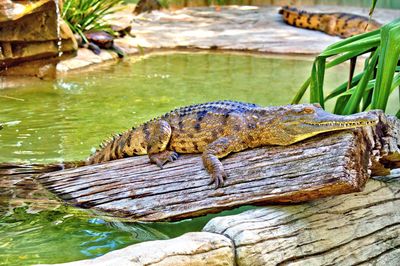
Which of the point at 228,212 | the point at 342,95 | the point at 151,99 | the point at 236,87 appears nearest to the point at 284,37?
the point at 236,87

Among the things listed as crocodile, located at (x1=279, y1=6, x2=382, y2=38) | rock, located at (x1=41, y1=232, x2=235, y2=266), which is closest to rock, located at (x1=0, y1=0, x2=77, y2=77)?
rock, located at (x1=41, y1=232, x2=235, y2=266)

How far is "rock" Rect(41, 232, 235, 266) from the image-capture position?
2137 mm

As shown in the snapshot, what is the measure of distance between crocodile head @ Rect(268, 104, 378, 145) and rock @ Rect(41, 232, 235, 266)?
2.39ft

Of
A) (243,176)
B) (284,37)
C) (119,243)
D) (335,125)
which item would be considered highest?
(335,125)

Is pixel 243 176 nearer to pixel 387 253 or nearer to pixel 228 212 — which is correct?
pixel 228 212

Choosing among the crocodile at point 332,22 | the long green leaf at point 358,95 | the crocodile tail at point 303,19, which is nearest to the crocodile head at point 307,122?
the long green leaf at point 358,95

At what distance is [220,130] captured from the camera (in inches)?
128

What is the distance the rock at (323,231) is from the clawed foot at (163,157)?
74 cm

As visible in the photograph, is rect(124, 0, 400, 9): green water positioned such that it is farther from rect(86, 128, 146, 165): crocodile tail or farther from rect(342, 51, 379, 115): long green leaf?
rect(342, 51, 379, 115): long green leaf

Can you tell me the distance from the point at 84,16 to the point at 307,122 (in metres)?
6.90

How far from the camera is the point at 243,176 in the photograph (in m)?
2.86

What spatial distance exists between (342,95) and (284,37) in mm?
7732

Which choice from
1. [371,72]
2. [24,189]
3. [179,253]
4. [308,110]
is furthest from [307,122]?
[24,189]

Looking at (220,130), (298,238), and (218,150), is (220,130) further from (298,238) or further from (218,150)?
(298,238)
